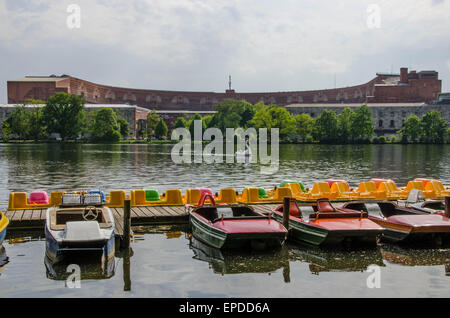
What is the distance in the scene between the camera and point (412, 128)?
12619cm

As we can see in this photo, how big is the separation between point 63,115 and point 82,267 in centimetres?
11312

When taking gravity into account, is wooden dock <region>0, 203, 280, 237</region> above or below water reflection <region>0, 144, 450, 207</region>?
above

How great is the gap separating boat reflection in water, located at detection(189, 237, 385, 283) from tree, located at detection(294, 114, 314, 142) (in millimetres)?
112631

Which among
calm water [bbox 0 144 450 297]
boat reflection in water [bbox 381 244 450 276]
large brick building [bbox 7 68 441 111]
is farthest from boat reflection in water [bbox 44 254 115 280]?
large brick building [bbox 7 68 441 111]

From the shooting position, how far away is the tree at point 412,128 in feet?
413

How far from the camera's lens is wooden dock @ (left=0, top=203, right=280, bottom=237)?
19312 millimetres

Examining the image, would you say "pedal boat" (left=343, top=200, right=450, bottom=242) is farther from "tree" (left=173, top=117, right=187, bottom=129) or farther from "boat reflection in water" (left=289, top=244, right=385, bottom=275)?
"tree" (left=173, top=117, right=187, bottom=129)

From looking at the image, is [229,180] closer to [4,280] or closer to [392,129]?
[4,280]

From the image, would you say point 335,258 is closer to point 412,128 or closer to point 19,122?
point 412,128

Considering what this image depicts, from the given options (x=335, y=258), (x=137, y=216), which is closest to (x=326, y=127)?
(x=137, y=216)

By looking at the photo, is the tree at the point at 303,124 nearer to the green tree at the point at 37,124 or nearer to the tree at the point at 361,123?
the tree at the point at 361,123

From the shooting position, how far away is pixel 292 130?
12694 centimetres

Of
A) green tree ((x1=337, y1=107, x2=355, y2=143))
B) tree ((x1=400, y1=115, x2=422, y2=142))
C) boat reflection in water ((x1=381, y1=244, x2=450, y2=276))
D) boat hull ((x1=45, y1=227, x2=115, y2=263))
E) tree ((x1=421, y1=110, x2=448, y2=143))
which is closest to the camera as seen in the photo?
boat hull ((x1=45, y1=227, x2=115, y2=263))
